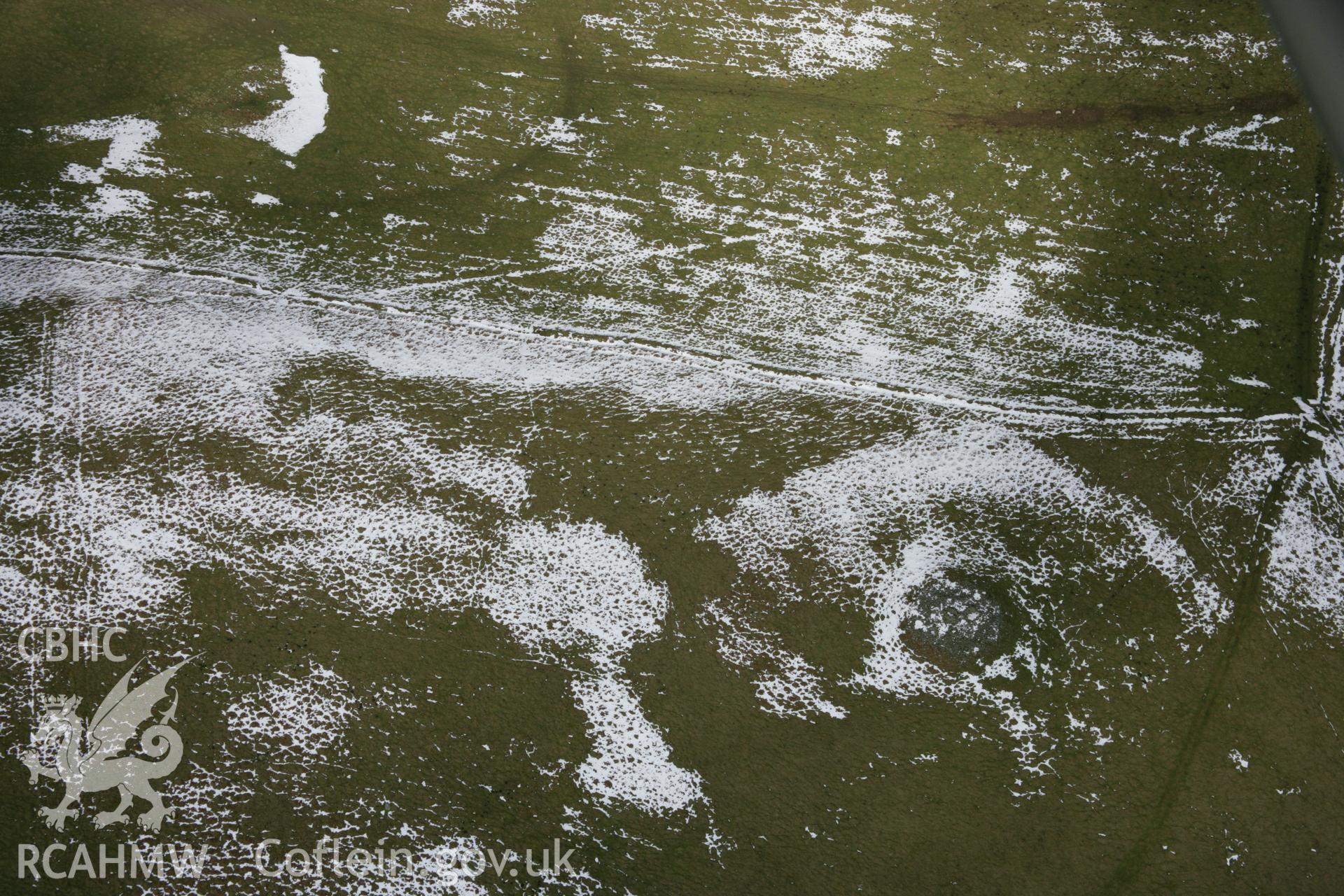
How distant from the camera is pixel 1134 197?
16.1ft

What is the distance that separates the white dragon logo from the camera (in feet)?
10.8

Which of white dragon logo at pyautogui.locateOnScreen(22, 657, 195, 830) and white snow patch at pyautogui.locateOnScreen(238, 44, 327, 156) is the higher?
white snow patch at pyautogui.locateOnScreen(238, 44, 327, 156)

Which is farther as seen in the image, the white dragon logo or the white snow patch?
the white snow patch

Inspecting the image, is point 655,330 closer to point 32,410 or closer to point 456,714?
point 456,714

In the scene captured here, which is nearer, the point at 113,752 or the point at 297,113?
the point at 113,752

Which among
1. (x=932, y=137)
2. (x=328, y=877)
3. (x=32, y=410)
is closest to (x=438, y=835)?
(x=328, y=877)

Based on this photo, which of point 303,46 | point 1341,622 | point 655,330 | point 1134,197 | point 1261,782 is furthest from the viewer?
point 303,46

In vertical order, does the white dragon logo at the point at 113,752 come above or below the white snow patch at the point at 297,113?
below

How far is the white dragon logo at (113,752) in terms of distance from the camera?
3279mm

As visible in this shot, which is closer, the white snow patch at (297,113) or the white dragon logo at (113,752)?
the white dragon logo at (113,752)

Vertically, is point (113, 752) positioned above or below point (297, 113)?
below

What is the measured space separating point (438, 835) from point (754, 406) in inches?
86.8

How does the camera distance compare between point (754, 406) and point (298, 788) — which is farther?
point (754, 406)

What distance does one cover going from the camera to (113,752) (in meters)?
3.37
